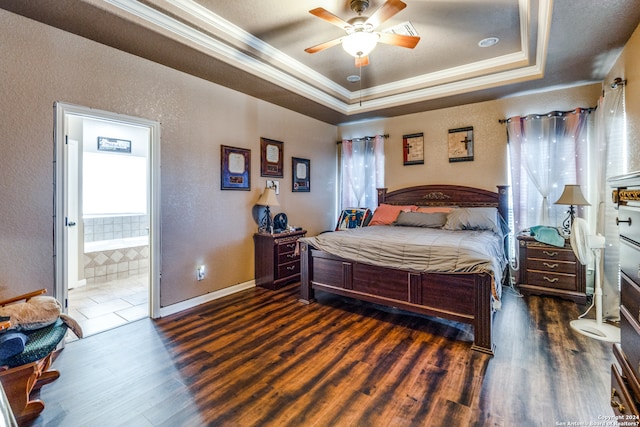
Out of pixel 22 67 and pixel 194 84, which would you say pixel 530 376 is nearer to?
pixel 194 84

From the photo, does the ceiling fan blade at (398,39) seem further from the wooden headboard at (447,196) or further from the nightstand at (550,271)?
the nightstand at (550,271)

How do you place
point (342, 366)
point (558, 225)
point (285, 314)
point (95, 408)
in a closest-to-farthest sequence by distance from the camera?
1. point (95, 408)
2. point (342, 366)
3. point (285, 314)
4. point (558, 225)

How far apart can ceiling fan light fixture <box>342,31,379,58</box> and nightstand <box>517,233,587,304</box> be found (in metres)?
2.99

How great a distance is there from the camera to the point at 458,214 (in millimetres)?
4023

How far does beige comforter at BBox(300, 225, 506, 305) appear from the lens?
8.19ft

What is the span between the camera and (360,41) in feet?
8.03

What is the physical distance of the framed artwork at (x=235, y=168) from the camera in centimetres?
376

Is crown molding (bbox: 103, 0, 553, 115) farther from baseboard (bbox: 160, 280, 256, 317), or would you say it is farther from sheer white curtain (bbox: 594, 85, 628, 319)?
Result: baseboard (bbox: 160, 280, 256, 317)

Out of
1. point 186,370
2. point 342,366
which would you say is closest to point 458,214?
point 342,366

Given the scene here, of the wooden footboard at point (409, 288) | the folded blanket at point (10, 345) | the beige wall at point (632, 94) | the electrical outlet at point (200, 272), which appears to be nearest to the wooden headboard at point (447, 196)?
the beige wall at point (632, 94)

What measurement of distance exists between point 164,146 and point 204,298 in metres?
1.79

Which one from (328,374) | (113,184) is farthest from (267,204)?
(113,184)

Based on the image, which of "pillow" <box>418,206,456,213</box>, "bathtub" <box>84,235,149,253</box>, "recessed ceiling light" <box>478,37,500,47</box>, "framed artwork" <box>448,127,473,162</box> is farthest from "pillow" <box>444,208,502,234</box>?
"bathtub" <box>84,235,149,253</box>

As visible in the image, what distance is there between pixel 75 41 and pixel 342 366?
3.45 m
